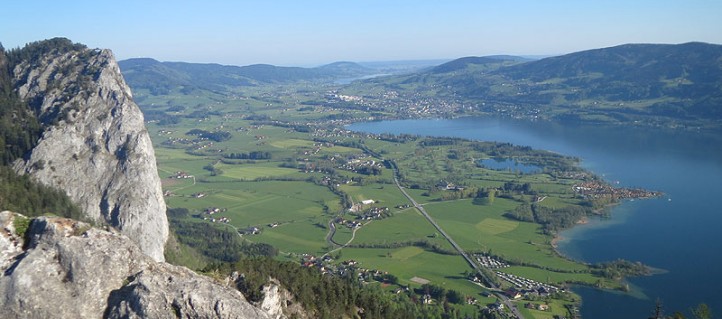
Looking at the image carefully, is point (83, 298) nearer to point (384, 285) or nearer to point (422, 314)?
point (422, 314)

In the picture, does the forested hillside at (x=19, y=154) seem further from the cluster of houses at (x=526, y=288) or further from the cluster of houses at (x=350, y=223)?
the cluster of houses at (x=526, y=288)

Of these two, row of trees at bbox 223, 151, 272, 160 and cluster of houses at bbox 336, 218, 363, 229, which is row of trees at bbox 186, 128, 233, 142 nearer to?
row of trees at bbox 223, 151, 272, 160

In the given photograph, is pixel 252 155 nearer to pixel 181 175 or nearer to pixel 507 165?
pixel 181 175

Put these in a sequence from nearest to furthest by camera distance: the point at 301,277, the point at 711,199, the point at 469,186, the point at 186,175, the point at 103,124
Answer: the point at 301,277, the point at 103,124, the point at 711,199, the point at 469,186, the point at 186,175

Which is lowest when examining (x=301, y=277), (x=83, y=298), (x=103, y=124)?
(x=301, y=277)

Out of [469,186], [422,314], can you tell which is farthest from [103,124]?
[469,186]

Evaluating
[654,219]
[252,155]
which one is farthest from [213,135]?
[654,219]
